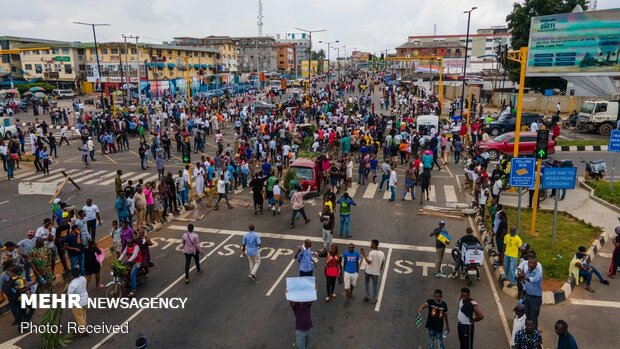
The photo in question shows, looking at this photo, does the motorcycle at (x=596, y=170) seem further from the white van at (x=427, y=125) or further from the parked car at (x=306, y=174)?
the parked car at (x=306, y=174)

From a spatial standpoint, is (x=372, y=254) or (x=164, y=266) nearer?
(x=372, y=254)

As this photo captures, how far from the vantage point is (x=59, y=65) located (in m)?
80.9

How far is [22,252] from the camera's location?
10898mm

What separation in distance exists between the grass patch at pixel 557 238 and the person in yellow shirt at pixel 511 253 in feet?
3.75

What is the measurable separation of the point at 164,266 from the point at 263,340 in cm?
495

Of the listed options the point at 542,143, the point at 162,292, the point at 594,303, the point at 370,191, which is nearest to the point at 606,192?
the point at 542,143

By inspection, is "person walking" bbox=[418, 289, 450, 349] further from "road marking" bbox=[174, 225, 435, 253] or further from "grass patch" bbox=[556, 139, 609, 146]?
"grass patch" bbox=[556, 139, 609, 146]

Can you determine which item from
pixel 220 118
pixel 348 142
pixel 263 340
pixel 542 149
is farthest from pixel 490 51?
pixel 263 340

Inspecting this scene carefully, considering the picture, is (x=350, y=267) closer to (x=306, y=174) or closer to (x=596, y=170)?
(x=306, y=174)

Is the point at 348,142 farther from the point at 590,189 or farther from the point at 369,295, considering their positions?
the point at 369,295

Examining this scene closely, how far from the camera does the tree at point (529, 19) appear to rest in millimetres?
43406

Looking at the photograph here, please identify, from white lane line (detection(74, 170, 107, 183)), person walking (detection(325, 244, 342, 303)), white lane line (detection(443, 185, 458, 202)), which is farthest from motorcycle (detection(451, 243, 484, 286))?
white lane line (detection(74, 170, 107, 183))

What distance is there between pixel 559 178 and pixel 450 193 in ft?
22.4

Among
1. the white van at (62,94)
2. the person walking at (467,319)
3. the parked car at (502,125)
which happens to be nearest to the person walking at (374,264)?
the person walking at (467,319)
